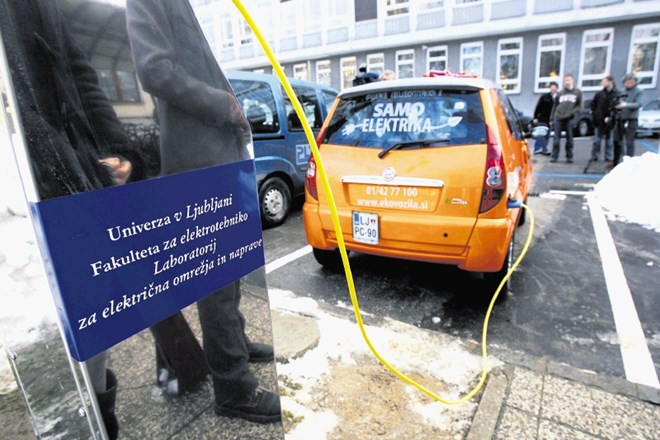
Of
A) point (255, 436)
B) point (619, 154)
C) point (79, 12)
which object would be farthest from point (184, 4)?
point (619, 154)

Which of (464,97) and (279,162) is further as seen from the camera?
(279,162)

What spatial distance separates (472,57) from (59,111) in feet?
73.3

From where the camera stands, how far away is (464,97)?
3162mm

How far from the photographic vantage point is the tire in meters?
15.4

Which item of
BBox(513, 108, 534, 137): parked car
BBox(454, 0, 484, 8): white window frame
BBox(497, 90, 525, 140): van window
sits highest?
BBox(454, 0, 484, 8): white window frame

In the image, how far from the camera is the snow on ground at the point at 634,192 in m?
5.31

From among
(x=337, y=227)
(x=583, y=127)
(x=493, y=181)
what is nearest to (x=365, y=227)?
(x=493, y=181)

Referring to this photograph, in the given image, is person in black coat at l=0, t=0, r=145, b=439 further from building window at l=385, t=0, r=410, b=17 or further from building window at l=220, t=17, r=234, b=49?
building window at l=220, t=17, r=234, b=49

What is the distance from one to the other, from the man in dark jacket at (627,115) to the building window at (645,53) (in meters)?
11.8

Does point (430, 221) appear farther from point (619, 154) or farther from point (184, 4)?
point (619, 154)

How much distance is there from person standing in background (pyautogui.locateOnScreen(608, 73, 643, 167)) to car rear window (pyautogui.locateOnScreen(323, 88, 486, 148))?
7041mm

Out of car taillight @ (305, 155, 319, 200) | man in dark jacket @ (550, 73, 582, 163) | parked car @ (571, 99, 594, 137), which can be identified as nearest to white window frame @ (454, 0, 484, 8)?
parked car @ (571, 99, 594, 137)

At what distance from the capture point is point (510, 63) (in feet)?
65.1

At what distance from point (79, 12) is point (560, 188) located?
313 inches
